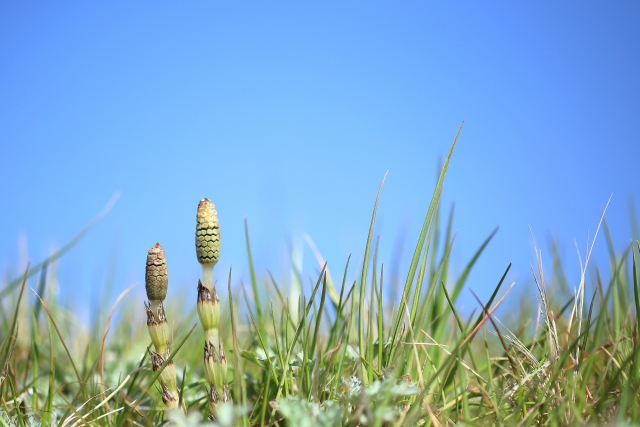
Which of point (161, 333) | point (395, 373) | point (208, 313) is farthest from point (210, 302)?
point (395, 373)

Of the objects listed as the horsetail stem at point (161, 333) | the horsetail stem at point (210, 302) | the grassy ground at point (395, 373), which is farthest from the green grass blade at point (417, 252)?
the horsetail stem at point (161, 333)

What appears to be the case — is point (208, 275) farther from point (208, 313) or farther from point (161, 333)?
point (161, 333)

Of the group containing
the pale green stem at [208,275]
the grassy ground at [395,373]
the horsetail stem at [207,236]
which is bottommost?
the grassy ground at [395,373]

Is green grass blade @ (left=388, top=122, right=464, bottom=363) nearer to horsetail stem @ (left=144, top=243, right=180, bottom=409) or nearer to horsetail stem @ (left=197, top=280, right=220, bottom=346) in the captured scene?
horsetail stem @ (left=197, top=280, right=220, bottom=346)

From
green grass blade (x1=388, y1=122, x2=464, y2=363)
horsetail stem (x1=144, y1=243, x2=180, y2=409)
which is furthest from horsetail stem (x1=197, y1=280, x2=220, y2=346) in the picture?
green grass blade (x1=388, y1=122, x2=464, y2=363)

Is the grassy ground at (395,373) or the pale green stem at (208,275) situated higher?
the pale green stem at (208,275)

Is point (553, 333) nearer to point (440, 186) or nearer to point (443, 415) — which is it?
point (443, 415)

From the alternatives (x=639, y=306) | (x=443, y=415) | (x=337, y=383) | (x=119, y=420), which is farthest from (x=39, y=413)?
(x=639, y=306)

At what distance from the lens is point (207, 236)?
5.56 feet

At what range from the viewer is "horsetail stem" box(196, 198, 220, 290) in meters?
1.66

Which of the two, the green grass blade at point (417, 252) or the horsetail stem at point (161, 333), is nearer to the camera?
the horsetail stem at point (161, 333)

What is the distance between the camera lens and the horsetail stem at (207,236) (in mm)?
1663

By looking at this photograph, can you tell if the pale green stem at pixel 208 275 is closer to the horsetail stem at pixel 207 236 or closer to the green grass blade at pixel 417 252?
the horsetail stem at pixel 207 236

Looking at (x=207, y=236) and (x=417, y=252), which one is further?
(x=417, y=252)
